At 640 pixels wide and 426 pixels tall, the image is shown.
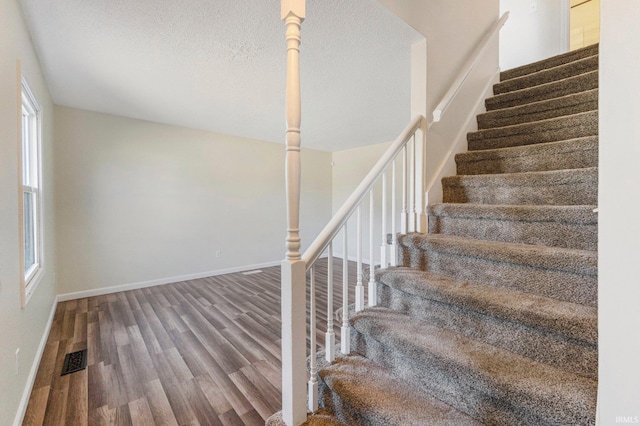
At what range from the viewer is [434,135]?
2.18 metres

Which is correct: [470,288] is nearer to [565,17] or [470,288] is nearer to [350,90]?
[350,90]

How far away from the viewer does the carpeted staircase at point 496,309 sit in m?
1.06

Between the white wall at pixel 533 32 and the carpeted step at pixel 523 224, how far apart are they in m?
3.28

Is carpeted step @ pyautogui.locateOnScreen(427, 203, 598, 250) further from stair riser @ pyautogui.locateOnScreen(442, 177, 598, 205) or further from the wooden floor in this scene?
the wooden floor

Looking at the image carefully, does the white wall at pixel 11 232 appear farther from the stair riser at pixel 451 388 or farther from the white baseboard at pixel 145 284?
the stair riser at pixel 451 388

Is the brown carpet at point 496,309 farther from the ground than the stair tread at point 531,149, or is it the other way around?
the stair tread at point 531,149

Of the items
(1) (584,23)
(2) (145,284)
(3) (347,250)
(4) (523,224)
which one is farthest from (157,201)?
(1) (584,23)

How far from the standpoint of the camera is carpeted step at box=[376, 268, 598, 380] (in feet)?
3.50

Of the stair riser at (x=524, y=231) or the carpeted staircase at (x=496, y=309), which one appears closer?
the carpeted staircase at (x=496, y=309)

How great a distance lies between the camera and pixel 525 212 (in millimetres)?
1592

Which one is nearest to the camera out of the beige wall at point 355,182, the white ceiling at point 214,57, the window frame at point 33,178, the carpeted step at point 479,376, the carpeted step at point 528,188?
the carpeted step at point 479,376

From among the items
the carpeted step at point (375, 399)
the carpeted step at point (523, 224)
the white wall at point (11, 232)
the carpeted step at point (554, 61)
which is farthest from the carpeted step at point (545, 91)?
the white wall at point (11, 232)

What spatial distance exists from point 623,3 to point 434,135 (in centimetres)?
153

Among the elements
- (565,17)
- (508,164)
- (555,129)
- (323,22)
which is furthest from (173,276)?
(565,17)
